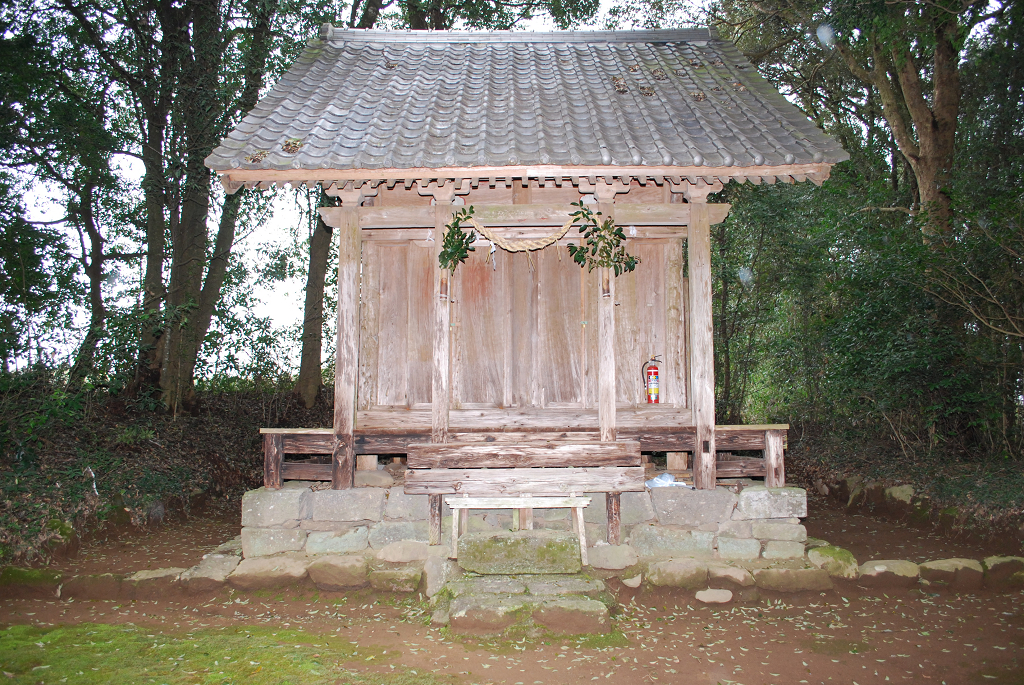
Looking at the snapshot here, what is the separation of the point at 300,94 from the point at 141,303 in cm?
537

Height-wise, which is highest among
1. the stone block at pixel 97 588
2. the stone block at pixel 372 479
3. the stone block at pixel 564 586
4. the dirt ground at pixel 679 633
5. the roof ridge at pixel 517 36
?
the roof ridge at pixel 517 36

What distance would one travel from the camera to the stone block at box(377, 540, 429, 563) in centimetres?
566

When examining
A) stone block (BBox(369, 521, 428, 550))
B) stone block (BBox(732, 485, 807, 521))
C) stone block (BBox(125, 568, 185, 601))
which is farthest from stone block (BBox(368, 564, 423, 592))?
stone block (BBox(732, 485, 807, 521))

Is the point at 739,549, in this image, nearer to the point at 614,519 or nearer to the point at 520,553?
the point at 614,519

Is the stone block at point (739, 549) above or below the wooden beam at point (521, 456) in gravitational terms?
below

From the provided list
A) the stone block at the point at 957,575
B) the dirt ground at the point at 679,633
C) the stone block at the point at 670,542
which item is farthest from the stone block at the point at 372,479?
the stone block at the point at 957,575

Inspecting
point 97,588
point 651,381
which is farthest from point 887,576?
point 97,588

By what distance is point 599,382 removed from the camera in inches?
232

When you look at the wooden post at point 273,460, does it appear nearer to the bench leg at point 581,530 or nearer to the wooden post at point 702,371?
the bench leg at point 581,530

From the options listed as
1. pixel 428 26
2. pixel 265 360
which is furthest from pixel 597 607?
pixel 428 26

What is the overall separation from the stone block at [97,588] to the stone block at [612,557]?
4114mm

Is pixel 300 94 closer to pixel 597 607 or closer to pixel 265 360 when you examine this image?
pixel 597 607

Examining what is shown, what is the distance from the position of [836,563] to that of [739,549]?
87 centimetres

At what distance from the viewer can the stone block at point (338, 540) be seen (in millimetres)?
5719
